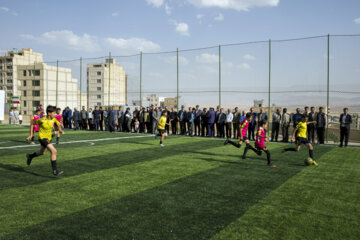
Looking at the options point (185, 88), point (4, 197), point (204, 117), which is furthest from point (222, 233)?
point (185, 88)

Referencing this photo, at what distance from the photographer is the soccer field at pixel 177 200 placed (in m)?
4.39

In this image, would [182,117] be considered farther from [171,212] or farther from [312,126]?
[171,212]

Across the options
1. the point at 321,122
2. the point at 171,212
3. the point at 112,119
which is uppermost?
the point at 321,122

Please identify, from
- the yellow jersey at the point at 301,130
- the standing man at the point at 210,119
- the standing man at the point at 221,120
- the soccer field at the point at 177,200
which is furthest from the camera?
the standing man at the point at 210,119

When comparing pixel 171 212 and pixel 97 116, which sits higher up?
pixel 97 116

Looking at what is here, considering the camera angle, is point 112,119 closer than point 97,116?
Yes

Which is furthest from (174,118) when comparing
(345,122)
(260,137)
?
(260,137)

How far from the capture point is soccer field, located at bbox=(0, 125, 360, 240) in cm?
439

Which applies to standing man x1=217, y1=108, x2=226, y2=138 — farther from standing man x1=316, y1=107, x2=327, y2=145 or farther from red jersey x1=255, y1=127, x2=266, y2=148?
red jersey x1=255, y1=127, x2=266, y2=148

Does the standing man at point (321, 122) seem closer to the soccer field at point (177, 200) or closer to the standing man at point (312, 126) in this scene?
the standing man at point (312, 126)

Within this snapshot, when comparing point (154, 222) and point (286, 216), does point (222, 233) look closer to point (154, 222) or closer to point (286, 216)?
point (154, 222)

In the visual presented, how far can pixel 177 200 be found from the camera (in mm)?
5824

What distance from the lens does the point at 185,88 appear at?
76.8ft

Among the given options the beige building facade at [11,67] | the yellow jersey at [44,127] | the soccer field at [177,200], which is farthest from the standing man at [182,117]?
the beige building facade at [11,67]
